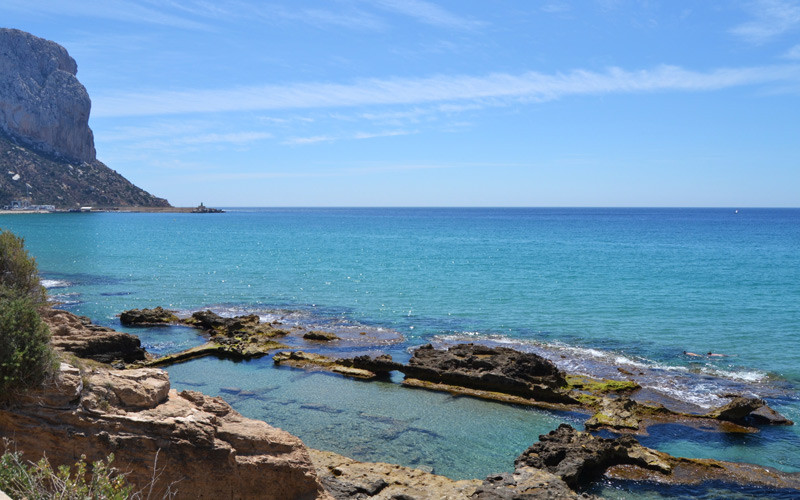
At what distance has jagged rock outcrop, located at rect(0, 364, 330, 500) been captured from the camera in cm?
1012

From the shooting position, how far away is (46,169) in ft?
572

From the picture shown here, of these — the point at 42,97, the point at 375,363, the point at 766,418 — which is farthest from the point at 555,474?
the point at 42,97

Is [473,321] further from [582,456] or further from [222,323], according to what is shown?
[582,456]

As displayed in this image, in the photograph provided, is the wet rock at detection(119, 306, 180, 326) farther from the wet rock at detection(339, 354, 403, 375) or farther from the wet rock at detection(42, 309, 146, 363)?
the wet rock at detection(339, 354, 403, 375)

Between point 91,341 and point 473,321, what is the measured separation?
2126cm

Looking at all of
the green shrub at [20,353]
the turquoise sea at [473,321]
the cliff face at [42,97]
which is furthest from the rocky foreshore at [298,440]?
the cliff face at [42,97]

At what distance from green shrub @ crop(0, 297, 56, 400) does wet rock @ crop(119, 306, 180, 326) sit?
85.2 feet

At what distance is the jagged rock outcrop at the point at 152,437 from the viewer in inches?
399

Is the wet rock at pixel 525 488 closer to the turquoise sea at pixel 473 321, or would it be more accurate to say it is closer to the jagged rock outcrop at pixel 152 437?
the turquoise sea at pixel 473 321

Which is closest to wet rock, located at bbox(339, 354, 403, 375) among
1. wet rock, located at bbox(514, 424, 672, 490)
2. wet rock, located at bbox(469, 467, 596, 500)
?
wet rock, located at bbox(514, 424, 672, 490)

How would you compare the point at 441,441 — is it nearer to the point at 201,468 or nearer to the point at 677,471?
the point at 677,471

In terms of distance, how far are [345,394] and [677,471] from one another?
1190 centimetres

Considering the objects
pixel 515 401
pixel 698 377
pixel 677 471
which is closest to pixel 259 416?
pixel 515 401

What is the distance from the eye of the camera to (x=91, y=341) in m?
24.7
